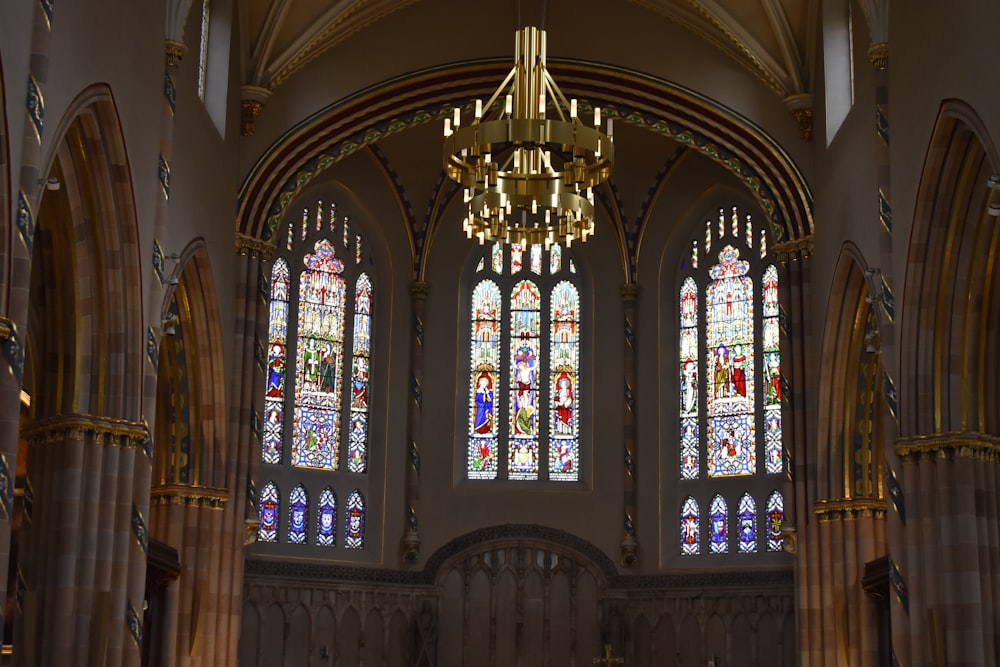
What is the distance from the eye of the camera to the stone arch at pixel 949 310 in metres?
19.1

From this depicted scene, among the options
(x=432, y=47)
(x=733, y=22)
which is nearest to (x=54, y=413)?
(x=432, y=47)

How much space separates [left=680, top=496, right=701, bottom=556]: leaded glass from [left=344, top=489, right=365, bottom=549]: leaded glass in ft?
20.6

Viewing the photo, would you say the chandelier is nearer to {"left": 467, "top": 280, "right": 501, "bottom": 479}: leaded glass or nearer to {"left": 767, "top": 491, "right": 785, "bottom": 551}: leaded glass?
{"left": 767, "top": 491, "right": 785, "bottom": 551}: leaded glass

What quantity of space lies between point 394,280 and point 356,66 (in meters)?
5.46

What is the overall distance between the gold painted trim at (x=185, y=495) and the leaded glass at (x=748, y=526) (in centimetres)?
1023

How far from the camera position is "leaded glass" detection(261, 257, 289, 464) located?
95.9ft

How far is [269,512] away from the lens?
2886cm

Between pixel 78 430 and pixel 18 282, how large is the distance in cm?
449

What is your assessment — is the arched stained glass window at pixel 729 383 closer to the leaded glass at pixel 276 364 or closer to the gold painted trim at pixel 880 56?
the leaded glass at pixel 276 364

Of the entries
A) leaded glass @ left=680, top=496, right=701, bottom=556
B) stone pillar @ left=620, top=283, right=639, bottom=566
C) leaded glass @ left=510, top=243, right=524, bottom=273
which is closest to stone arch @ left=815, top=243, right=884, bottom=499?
leaded glass @ left=680, top=496, right=701, bottom=556

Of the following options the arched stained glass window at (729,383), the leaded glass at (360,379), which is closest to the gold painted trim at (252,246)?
the leaded glass at (360,379)

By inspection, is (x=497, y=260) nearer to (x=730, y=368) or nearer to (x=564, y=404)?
(x=564, y=404)

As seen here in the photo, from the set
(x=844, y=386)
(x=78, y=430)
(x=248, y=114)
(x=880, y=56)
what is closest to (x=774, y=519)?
(x=844, y=386)

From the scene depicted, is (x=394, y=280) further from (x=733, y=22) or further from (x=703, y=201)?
(x=733, y=22)
